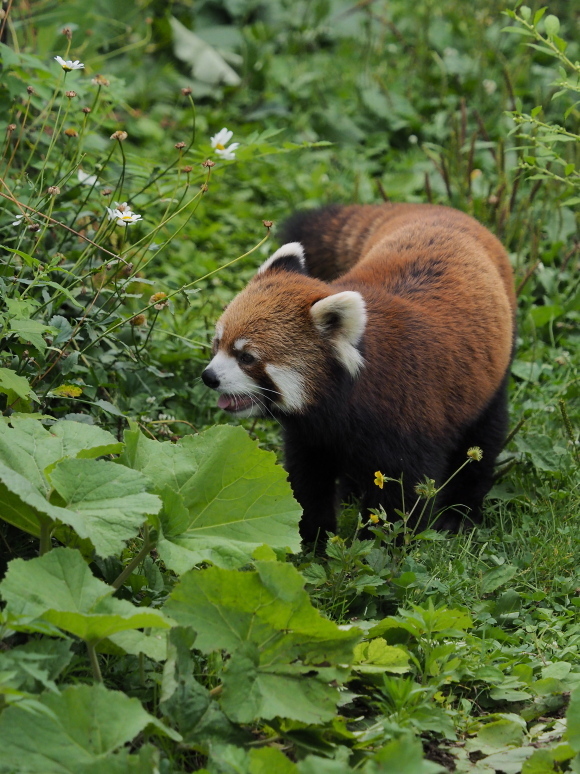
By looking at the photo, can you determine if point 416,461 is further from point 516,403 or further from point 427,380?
point 516,403

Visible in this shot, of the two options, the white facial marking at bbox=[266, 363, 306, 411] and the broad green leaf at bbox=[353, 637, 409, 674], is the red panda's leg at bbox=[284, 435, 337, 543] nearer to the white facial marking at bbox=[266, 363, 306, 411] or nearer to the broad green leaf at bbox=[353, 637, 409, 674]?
the white facial marking at bbox=[266, 363, 306, 411]

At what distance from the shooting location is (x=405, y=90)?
7.99 metres

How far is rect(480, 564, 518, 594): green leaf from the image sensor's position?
338 centimetres

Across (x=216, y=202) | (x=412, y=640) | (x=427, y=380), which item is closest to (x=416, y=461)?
(x=427, y=380)

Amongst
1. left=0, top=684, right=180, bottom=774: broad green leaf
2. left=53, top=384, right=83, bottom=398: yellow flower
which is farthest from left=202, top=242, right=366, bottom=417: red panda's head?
left=0, top=684, right=180, bottom=774: broad green leaf

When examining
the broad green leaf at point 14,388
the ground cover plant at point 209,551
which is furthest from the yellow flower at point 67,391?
the broad green leaf at point 14,388

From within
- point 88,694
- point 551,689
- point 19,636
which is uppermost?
point 88,694

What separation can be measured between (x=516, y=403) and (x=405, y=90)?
4.08 meters

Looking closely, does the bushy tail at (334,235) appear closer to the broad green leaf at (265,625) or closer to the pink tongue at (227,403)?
the pink tongue at (227,403)

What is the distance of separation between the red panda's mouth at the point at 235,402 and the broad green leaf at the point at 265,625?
1.29m

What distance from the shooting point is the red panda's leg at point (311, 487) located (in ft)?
13.1

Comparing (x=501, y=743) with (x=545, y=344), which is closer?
(x=501, y=743)

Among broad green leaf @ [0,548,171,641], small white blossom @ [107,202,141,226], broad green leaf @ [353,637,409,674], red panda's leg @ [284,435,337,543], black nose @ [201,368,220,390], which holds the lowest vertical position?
red panda's leg @ [284,435,337,543]

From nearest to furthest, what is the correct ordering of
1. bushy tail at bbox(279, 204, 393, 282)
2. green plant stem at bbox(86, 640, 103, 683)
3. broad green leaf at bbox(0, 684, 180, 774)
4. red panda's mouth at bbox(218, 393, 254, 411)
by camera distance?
broad green leaf at bbox(0, 684, 180, 774)
green plant stem at bbox(86, 640, 103, 683)
red panda's mouth at bbox(218, 393, 254, 411)
bushy tail at bbox(279, 204, 393, 282)
